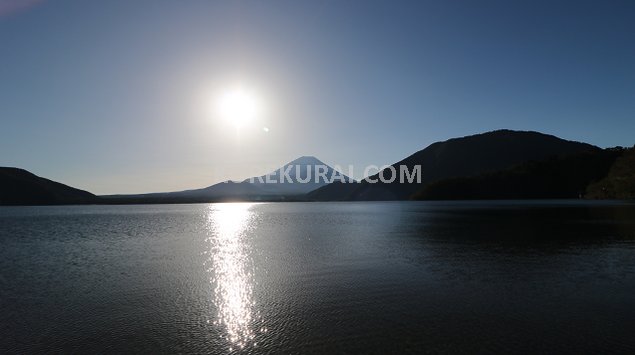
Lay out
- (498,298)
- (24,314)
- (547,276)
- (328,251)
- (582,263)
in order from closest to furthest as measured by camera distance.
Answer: (24,314) < (498,298) < (547,276) < (582,263) < (328,251)

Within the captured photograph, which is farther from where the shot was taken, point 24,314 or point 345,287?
point 345,287

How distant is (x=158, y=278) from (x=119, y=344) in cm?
1434

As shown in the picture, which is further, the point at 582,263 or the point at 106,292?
the point at 582,263

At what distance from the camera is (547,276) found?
26922 millimetres

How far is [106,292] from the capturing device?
24125 mm

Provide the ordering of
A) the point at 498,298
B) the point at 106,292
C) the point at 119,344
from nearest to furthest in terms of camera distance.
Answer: the point at 119,344 < the point at 498,298 < the point at 106,292

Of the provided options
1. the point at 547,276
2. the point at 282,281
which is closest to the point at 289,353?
the point at 282,281

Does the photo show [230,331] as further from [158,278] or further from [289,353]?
[158,278]

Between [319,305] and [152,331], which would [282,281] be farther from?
[152,331]

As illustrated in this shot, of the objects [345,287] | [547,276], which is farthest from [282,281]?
[547,276]

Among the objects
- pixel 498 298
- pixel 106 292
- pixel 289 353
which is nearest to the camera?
pixel 289 353

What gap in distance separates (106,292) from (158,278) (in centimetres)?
467

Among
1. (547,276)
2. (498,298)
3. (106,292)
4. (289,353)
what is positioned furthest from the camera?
(547,276)

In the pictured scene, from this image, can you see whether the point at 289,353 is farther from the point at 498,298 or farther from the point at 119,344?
the point at 498,298
